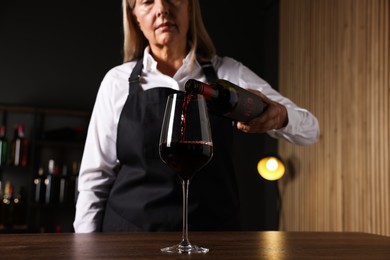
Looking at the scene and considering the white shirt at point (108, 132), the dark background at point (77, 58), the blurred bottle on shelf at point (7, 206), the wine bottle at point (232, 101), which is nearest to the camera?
the wine bottle at point (232, 101)

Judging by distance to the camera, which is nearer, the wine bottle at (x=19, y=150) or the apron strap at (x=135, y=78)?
the apron strap at (x=135, y=78)

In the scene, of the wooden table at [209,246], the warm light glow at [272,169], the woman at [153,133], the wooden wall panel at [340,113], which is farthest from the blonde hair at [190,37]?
the warm light glow at [272,169]

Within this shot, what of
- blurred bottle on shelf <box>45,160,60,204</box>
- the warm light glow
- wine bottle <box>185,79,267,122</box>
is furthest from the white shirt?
blurred bottle on shelf <box>45,160,60,204</box>

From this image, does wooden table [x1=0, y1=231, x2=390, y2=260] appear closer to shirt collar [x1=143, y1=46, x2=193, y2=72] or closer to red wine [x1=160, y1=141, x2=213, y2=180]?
red wine [x1=160, y1=141, x2=213, y2=180]

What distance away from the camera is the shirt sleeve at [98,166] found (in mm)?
1834

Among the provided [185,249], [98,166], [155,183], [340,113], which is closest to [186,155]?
[185,249]

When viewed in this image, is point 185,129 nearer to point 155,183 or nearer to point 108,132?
point 155,183

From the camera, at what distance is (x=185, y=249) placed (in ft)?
2.85

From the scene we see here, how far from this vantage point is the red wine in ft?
3.07

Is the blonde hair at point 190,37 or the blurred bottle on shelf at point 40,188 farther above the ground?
the blonde hair at point 190,37

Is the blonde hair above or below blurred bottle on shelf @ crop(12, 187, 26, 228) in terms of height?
above

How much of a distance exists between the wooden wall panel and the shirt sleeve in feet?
5.40

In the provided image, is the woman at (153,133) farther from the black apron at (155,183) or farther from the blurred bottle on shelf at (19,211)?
the blurred bottle on shelf at (19,211)

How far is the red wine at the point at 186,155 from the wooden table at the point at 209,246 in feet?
0.51
